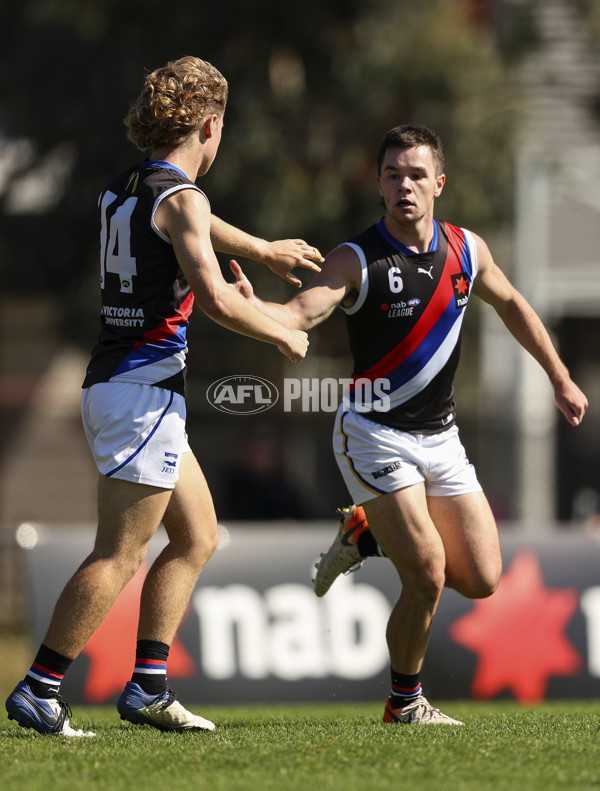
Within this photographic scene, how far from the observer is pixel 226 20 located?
13852 mm

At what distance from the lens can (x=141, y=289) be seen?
15.7 ft

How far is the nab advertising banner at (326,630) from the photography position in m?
8.85

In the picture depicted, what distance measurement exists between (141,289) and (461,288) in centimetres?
151

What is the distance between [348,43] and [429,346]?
31.0 ft

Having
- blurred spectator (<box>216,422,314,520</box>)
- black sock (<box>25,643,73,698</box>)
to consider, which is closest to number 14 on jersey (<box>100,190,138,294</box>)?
black sock (<box>25,643,73,698</box>)

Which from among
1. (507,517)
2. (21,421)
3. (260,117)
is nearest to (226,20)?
(260,117)

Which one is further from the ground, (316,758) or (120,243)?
(120,243)

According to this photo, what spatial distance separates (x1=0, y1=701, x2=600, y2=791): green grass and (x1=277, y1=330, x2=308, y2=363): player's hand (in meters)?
1.48

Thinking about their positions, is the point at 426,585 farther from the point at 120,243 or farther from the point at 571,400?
the point at 120,243

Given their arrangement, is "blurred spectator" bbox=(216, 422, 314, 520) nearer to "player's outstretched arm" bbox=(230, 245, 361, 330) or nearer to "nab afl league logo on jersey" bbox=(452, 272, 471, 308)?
"nab afl league logo on jersey" bbox=(452, 272, 471, 308)

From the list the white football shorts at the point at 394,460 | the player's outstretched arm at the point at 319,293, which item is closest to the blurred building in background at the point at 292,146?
the white football shorts at the point at 394,460

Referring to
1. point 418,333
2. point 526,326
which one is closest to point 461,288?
point 418,333

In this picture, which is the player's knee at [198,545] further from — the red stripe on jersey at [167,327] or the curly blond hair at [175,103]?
the curly blond hair at [175,103]

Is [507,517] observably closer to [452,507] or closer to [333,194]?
[333,194]
